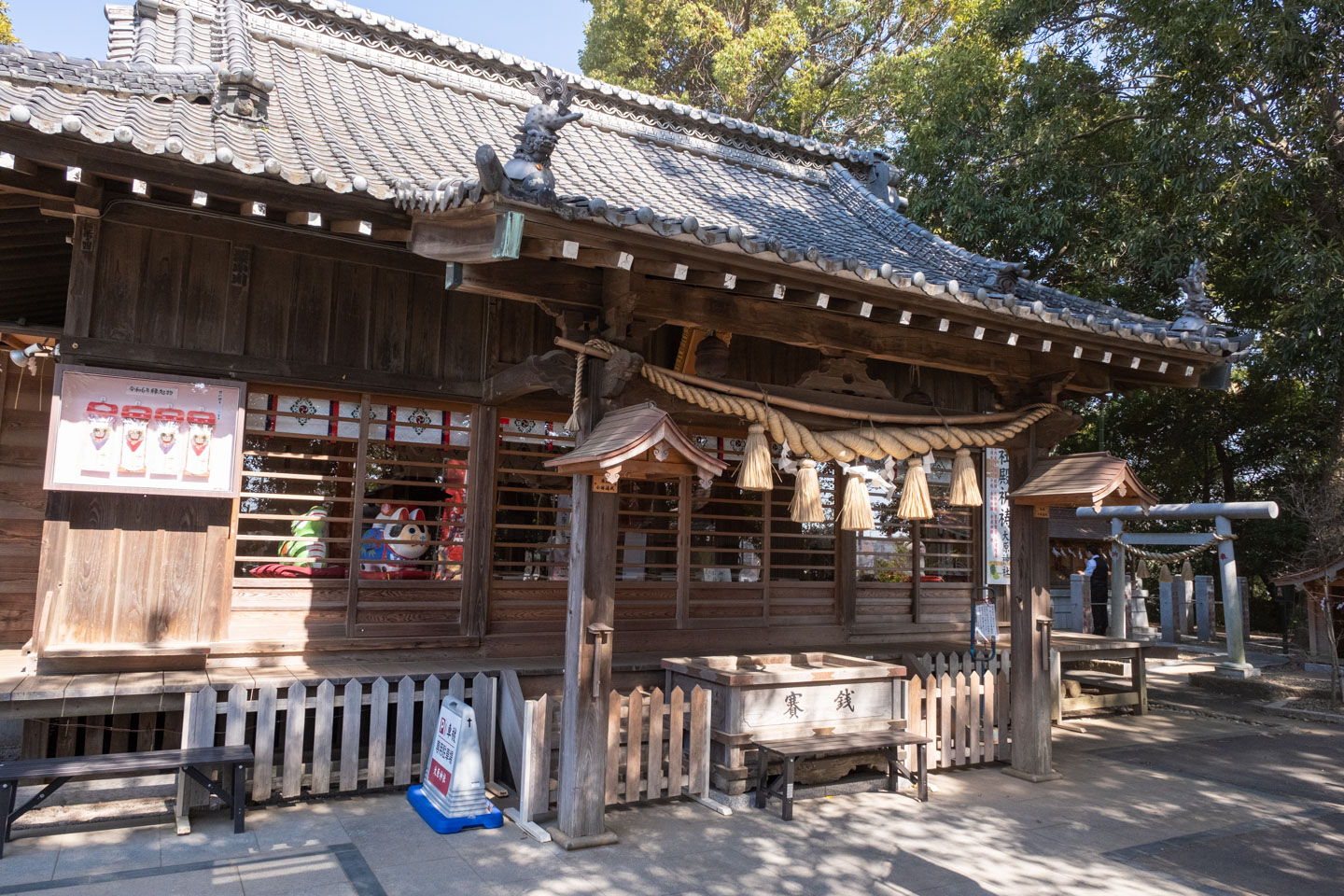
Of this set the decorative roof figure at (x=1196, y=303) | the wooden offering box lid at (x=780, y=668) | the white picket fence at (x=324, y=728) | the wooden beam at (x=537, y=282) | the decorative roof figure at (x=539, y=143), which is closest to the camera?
the decorative roof figure at (x=539, y=143)

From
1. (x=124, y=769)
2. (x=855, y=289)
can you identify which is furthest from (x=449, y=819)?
(x=855, y=289)

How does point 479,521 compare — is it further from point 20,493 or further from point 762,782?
point 20,493

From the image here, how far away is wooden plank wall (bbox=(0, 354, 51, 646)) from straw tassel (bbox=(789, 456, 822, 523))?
669cm

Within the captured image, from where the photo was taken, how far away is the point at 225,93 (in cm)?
625

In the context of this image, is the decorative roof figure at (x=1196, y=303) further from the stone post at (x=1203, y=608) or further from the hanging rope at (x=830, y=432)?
the stone post at (x=1203, y=608)

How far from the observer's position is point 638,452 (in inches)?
197

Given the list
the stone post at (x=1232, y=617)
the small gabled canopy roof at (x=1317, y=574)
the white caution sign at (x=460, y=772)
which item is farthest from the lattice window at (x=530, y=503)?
the small gabled canopy roof at (x=1317, y=574)

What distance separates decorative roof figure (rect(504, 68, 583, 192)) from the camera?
4590mm

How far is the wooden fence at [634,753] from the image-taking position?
5.66 metres

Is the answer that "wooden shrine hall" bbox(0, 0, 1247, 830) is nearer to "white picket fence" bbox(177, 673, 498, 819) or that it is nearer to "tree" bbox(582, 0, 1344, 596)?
"white picket fence" bbox(177, 673, 498, 819)

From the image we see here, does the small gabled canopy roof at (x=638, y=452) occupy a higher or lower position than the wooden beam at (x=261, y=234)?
lower

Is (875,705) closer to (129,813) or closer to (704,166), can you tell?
(129,813)

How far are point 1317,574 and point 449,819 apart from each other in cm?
1467

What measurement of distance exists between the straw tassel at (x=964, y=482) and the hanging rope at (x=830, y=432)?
12 centimetres
